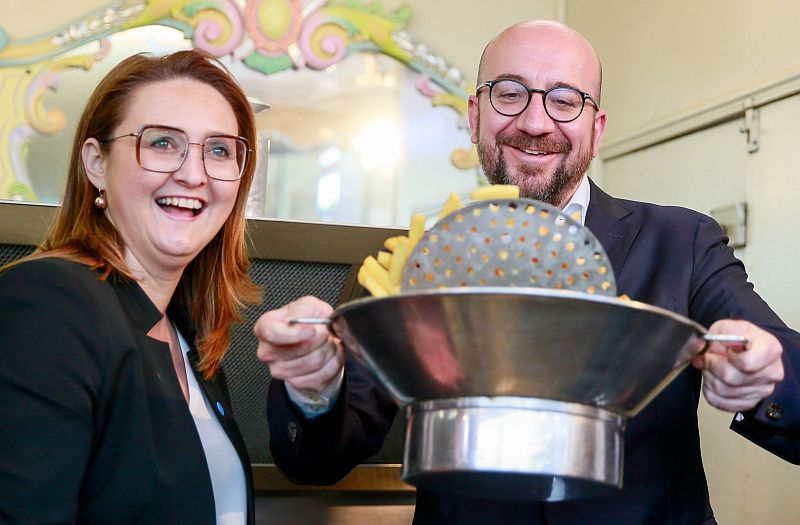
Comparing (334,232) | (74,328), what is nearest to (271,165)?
(334,232)

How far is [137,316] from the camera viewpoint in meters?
1.03

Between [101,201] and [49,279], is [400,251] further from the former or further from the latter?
[101,201]

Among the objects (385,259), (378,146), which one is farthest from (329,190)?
(385,259)

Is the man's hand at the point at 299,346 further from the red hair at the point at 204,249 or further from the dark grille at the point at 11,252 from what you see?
the dark grille at the point at 11,252

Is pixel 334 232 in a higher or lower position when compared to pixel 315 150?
lower

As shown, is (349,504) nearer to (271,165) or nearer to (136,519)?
(136,519)

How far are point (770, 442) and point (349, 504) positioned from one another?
726 millimetres

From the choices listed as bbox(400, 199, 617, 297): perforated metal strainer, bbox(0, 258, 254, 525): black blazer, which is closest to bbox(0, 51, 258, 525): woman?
bbox(0, 258, 254, 525): black blazer

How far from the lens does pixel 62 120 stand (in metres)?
2.58

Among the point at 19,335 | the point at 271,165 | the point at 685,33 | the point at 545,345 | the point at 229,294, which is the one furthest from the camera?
the point at 271,165

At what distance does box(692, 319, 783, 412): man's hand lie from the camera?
724 mm

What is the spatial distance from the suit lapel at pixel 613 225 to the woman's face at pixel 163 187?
1.40 ft

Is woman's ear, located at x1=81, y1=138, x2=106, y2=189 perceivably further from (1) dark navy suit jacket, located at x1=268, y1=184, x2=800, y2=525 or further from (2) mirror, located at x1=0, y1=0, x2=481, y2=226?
(2) mirror, located at x1=0, y1=0, x2=481, y2=226

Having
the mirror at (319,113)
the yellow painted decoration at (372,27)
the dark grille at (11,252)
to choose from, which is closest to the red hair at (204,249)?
the dark grille at (11,252)
